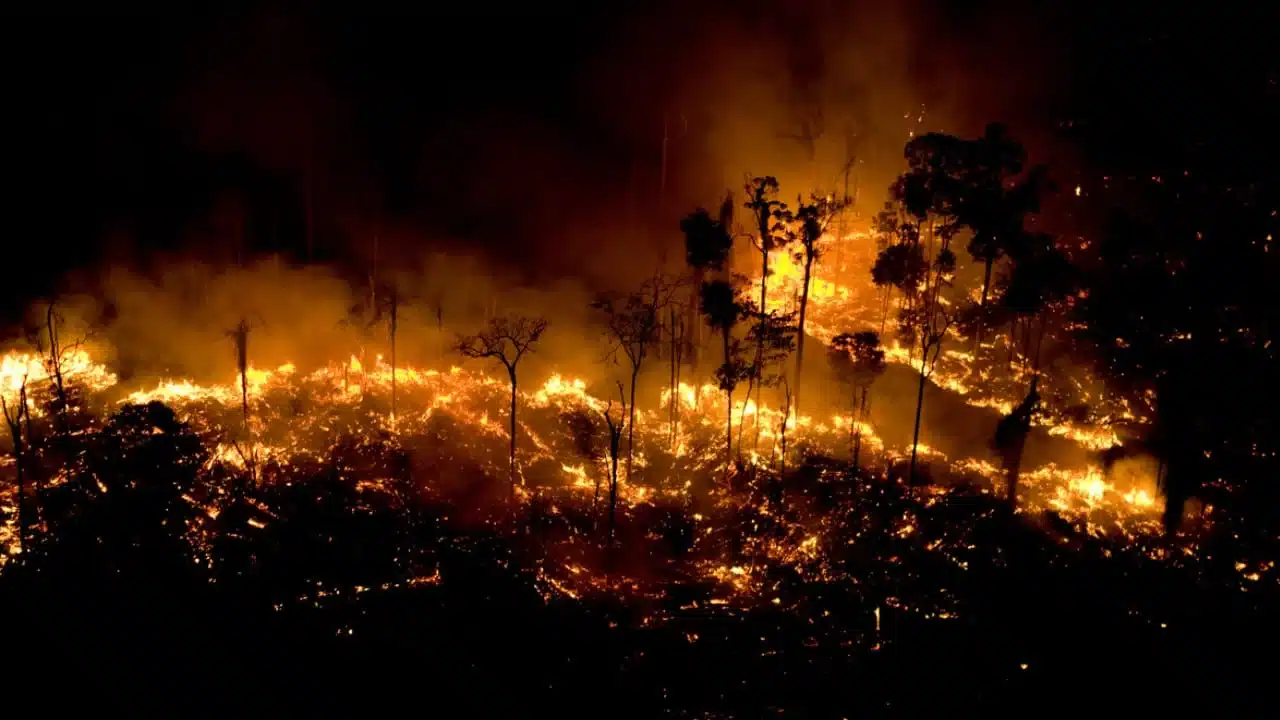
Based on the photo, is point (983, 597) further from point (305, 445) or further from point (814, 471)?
point (305, 445)

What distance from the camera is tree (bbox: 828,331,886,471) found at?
41781 millimetres

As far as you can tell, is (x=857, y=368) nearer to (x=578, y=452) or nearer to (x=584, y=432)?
(x=584, y=432)

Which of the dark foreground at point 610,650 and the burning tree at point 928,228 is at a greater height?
the burning tree at point 928,228

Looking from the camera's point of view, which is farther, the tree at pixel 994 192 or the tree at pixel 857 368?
the tree at pixel 857 368

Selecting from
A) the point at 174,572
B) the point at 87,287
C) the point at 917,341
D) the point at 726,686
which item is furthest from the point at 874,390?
the point at 87,287

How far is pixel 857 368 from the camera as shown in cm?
4344

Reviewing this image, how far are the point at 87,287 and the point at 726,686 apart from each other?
5387 cm

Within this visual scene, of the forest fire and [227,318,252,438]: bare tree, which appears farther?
[227,318,252,438]: bare tree

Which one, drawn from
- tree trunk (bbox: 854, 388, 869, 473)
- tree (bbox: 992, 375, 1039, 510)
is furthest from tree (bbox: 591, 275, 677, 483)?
tree (bbox: 992, 375, 1039, 510)

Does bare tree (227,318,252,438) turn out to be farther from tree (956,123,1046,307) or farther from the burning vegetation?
tree (956,123,1046,307)

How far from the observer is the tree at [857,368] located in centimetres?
4178

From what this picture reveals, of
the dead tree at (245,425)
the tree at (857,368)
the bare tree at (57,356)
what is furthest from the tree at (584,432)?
the bare tree at (57,356)

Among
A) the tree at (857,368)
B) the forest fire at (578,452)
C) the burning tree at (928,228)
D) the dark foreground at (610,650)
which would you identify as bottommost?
the dark foreground at (610,650)

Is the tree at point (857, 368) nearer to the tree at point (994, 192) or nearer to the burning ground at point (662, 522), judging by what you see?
the burning ground at point (662, 522)
